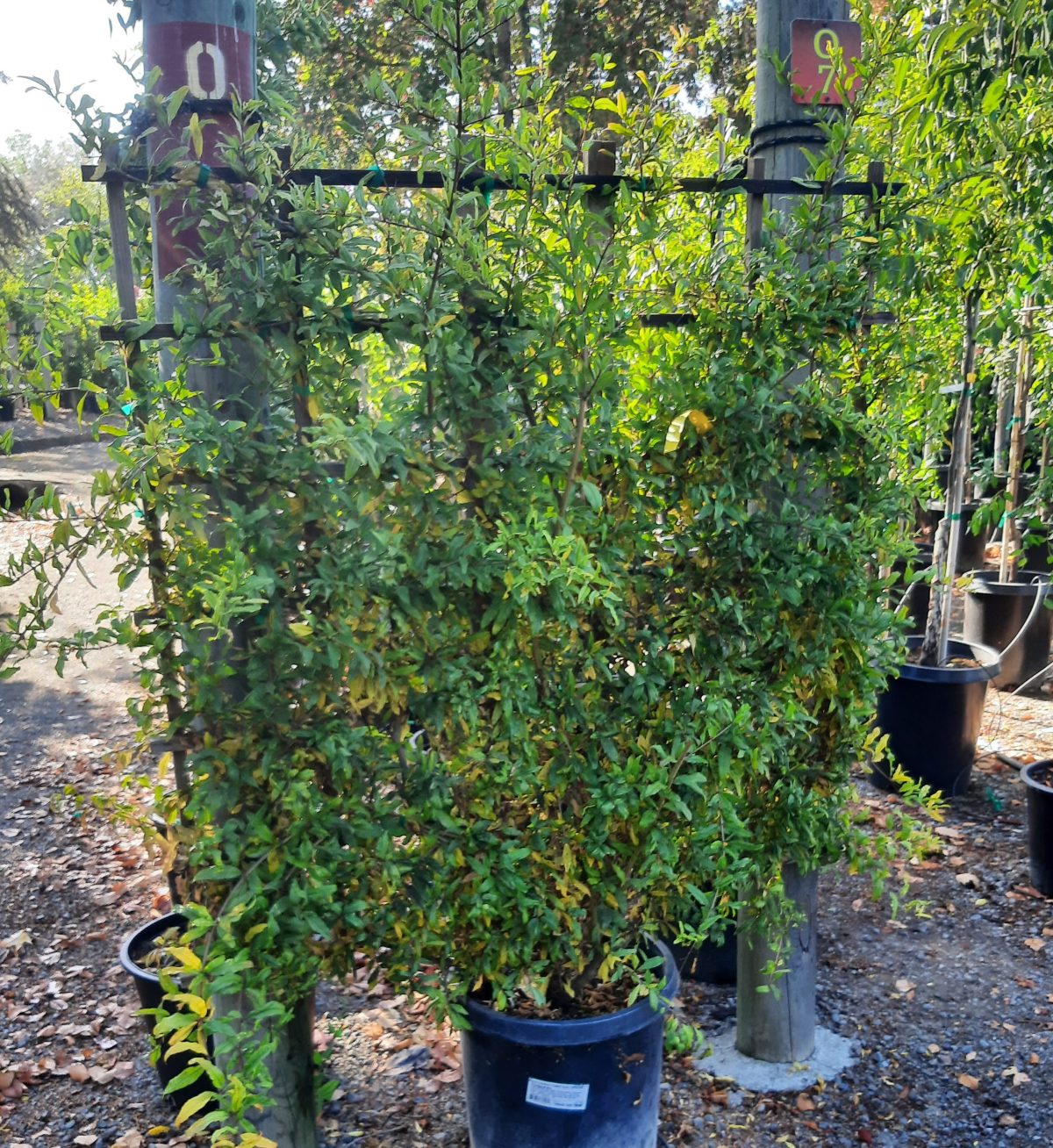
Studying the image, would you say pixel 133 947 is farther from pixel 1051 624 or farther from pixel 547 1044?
pixel 1051 624

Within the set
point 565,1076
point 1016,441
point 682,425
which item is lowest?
point 565,1076

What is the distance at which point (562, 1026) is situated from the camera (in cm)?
215

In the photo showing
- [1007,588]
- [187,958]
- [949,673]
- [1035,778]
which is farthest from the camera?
[1007,588]

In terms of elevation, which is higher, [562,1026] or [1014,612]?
[562,1026]

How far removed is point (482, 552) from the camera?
75.7 inches

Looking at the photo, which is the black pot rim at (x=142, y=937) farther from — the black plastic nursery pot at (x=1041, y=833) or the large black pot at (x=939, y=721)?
the large black pot at (x=939, y=721)

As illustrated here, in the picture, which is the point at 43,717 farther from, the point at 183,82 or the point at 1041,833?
the point at 1041,833

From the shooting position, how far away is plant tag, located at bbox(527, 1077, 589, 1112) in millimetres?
A: 2199

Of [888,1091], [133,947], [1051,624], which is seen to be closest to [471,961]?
[133,947]

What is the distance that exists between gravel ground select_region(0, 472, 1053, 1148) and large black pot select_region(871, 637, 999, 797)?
18cm

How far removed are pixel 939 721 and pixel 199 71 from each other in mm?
4038

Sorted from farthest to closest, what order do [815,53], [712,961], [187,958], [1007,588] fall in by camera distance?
1. [1007,588]
2. [712,961]
3. [815,53]
4. [187,958]

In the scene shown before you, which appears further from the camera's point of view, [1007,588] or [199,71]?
[1007,588]

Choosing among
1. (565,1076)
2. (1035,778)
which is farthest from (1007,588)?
(565,1076)
